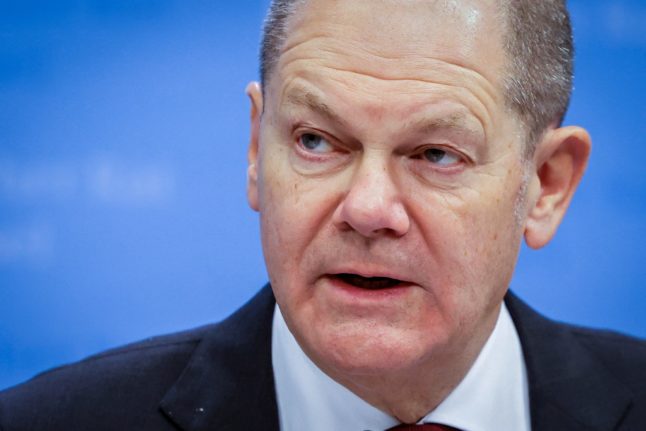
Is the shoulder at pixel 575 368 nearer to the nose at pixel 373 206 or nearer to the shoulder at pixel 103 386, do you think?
the nose at pixel 373 206

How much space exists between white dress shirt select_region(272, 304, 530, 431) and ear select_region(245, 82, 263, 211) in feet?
1.19

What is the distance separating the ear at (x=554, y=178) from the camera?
111 inches

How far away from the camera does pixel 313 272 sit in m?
2.52

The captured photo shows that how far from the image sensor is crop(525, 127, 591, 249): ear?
9.22 ft

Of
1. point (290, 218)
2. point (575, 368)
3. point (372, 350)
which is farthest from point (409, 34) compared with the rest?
point (575, 368)

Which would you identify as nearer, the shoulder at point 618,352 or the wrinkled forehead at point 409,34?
the wrinkled forehead at point 409,34

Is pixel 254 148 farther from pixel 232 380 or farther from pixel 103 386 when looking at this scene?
pixel 103 386

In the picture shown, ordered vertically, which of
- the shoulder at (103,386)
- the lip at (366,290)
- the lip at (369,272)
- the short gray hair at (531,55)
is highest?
the short gray hair at (531,55)

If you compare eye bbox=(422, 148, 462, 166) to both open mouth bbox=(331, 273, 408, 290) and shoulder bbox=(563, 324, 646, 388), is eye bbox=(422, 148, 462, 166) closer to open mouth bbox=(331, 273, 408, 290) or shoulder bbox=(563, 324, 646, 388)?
open mouth bbox=(331, 273, 408, 290)

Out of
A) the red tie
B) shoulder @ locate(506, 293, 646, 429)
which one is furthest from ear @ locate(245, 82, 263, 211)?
shoulder @ locate(506, 293, 646, 429)

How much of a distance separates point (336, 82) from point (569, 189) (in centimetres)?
82

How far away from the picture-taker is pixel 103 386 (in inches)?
114

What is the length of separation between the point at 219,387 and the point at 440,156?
0.90m

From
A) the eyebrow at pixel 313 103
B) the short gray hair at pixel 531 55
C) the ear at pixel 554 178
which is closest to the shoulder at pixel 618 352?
the ear at pixel 554 178
